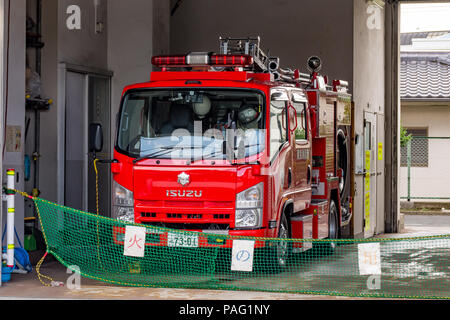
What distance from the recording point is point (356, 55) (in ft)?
57.3

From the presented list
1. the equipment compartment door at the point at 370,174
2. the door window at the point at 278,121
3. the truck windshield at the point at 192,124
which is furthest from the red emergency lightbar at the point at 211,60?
the equipment compartment door at the point at 370,174

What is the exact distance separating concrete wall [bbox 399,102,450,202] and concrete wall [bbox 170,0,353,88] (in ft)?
37.9

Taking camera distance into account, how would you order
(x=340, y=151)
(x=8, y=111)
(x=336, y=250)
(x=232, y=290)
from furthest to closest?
(x=340, y=151) < (x=336, y=250) < (x=8, y=111) < (x=232, y=290)

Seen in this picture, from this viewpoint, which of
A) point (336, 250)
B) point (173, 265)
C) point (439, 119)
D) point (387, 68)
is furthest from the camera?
point (439, 119)

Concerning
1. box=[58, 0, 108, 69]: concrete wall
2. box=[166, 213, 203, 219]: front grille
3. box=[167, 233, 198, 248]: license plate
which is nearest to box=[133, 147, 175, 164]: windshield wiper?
box=[166, 213, 203, 219]: front grille

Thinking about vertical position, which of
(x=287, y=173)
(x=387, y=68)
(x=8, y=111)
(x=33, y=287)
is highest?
(x=387, y=68)

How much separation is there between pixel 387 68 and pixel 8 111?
9.89 metres

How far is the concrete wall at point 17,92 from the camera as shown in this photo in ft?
40.9

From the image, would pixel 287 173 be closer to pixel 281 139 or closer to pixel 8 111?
pixel 281 139

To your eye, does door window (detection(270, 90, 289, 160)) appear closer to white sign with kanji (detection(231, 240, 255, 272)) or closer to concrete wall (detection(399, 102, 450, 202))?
white sign with kanji (detection(231, 240, 255, 272))

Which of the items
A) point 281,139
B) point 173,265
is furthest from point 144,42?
point 173,265

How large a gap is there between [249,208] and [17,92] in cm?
357

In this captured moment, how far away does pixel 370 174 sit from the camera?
18438 millimetres

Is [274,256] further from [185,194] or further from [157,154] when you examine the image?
[157,154]
